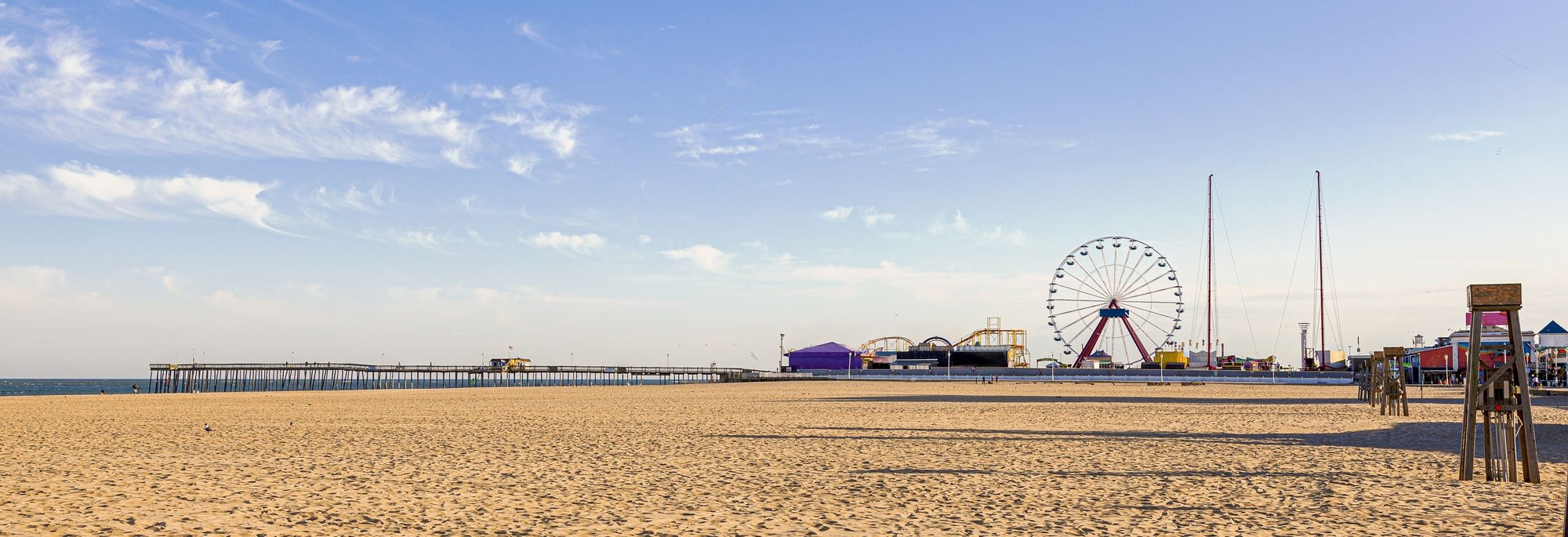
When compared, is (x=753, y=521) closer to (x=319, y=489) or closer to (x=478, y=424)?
(x=319, y=489)

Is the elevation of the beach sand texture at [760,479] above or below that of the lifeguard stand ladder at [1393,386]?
below

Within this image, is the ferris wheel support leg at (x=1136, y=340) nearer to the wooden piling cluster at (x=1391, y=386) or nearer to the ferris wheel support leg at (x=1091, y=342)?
the ferris wheel support leg at (x=1091, y=342)

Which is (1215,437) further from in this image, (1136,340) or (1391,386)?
(1136,340)

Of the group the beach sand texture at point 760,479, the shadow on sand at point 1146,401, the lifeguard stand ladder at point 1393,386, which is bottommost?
the shadow on sand at point 1146,401

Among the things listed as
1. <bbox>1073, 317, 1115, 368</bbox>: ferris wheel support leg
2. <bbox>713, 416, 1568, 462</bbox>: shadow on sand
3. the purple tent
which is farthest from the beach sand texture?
the purple tent

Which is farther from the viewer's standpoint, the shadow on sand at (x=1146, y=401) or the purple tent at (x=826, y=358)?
the purple tent at (x=826, y=358)

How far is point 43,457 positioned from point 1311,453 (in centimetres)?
1639

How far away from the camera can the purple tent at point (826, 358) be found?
115m

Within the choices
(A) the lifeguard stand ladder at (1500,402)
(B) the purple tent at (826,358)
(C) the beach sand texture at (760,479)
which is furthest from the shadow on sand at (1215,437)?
(B) the purple tent at (826,358)

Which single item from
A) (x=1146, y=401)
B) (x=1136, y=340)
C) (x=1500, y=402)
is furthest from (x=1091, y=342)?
(x=1500, y=402)

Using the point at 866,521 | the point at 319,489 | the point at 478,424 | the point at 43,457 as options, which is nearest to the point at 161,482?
the point at 319,489

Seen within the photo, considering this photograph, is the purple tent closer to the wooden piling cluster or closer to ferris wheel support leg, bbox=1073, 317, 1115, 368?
ferris wheel support leg, bbox=1073, 317, 1115, 368

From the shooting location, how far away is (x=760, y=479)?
1120cm

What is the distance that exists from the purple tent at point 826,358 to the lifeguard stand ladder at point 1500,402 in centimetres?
10292
